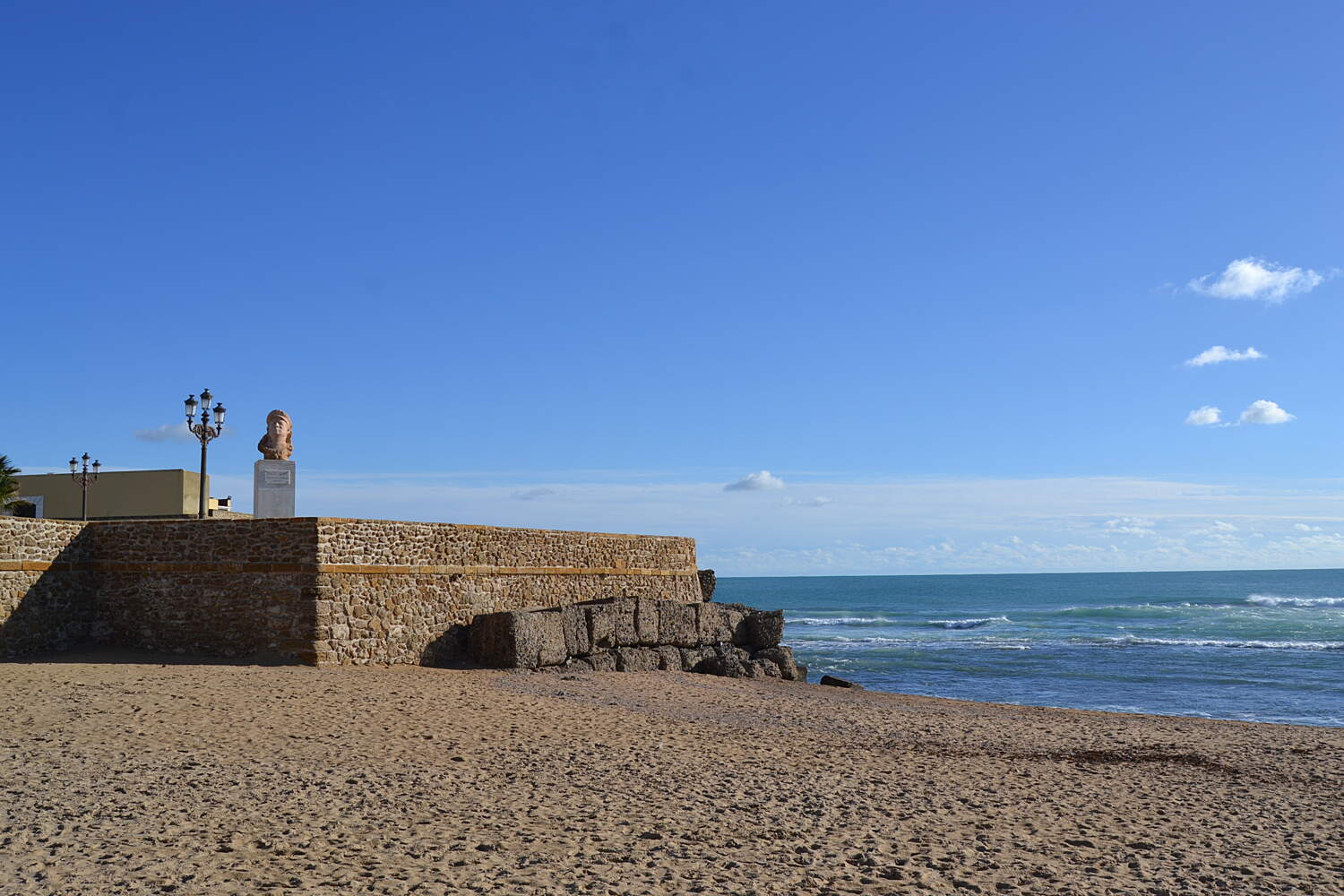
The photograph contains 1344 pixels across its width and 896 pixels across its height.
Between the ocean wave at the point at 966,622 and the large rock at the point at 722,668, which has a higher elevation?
the large rock at the point at 722,668

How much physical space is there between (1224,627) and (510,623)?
1566 inches

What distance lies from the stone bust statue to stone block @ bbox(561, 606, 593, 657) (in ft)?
19.8

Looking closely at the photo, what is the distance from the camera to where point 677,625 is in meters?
20.5

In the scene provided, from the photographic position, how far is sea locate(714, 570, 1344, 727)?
900 inches

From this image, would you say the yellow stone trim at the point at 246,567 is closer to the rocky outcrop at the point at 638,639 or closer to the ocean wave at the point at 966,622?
the rocky outcrop at the point at 638,639

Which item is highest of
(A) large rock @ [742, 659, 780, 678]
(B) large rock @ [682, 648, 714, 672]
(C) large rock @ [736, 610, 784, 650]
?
(C) large rock @ [736, 610, 784, 650]

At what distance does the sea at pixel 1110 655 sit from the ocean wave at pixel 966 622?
10 centimetres

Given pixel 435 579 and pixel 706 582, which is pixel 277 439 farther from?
pixel 706 582

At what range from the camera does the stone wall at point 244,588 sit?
15.5 m

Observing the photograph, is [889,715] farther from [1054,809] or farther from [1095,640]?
[1095,640]

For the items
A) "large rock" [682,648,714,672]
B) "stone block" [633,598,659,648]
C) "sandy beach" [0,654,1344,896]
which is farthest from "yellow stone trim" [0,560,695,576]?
"large rock" [682,648,714,672]

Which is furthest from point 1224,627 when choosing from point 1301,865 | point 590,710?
point 1301,865

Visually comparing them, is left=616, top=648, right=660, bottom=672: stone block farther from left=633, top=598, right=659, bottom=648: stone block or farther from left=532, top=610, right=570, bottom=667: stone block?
left=532, top=610, right=570, bottom=667: stone block

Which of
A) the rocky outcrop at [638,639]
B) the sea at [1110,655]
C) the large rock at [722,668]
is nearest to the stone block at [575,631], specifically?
the rocky outcrop at [638,639]
